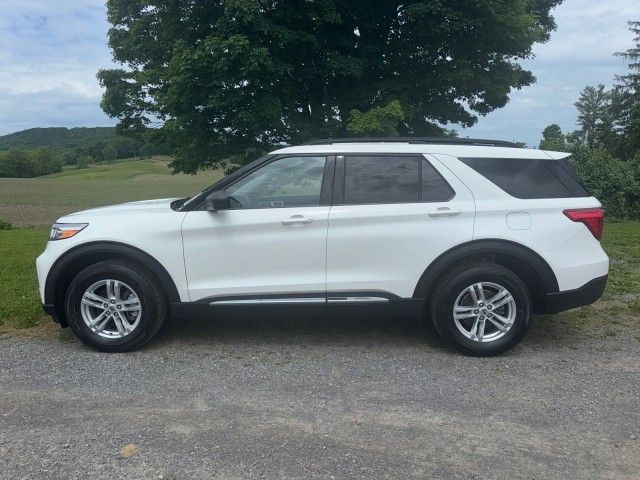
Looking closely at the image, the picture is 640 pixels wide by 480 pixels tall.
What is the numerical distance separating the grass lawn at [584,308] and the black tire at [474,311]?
4.10 feet

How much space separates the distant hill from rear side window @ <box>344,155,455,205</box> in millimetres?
88093

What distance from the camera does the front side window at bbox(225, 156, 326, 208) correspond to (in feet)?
15.3

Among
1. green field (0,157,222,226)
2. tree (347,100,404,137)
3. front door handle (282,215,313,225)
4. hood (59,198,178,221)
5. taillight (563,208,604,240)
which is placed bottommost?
green field (0,157,222,226)

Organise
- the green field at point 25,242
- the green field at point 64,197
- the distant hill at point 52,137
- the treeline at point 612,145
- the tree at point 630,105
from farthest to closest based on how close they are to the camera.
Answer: the distant hill at point 52,137 < the tree at point 630,105 < the green field at point 64,197 < the treeline at point 612,145 < the green field at point 25,242

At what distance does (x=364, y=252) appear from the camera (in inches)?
178

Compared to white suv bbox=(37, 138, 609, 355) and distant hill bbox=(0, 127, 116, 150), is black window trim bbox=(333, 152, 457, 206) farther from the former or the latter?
distant hill bbox=(0, 127, 116, 150)

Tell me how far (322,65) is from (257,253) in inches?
375

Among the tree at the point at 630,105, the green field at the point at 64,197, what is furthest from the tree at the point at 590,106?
the green field at the point at 64,197

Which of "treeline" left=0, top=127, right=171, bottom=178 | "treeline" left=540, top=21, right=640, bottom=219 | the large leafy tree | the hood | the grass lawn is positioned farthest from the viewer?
"treeline" left=0, top=127, right=171, bottom=178

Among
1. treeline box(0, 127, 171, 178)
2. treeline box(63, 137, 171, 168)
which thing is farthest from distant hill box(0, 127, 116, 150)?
treeline box(63, 137, 171, 168)

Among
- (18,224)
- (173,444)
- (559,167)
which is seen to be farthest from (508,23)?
(18,224)

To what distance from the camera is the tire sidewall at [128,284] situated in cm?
456

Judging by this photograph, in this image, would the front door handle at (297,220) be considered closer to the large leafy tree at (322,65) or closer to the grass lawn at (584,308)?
the grass lawn at (584,308)

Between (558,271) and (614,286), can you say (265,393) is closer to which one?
(558,271)
